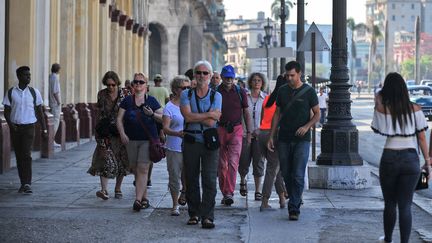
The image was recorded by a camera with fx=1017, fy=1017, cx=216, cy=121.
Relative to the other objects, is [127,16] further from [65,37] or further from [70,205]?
[70,205]

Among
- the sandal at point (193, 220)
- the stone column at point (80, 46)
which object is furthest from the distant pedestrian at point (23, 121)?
the stone column at point (80, 46)

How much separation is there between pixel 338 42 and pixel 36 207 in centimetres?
562

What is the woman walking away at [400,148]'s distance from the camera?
9.30 metres

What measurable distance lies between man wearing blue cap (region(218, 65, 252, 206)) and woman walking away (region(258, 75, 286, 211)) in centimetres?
30

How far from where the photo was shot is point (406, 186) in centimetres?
930

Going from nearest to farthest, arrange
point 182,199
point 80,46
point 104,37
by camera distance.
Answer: point 182,199, point 80,46, point 104,37

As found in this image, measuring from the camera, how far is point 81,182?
16141mm

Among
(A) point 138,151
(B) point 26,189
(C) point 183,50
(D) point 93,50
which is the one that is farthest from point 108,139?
(C) point 183,50

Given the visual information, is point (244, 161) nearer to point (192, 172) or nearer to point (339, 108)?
point (339, 108)

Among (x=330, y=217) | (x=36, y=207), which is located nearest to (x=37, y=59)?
(x=36, y=207)

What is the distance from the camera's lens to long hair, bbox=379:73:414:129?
30.8 ft

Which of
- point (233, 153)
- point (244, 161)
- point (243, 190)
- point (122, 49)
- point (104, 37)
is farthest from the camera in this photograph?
point (122, 49)

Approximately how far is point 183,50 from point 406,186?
57.6m

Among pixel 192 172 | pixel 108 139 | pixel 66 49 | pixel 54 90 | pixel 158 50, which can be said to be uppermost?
pixel 158 50
